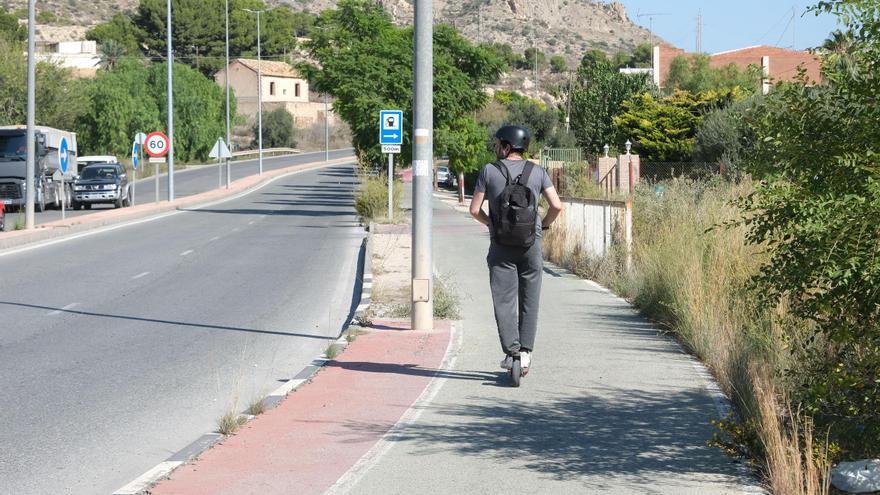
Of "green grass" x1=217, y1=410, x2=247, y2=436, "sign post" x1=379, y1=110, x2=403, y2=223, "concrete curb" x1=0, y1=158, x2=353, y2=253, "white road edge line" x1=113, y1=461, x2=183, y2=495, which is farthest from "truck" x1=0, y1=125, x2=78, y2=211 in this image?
"white road edge line" x1=113, y1=461, x2=183, y2=495

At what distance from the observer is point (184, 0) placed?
11656 centimetres

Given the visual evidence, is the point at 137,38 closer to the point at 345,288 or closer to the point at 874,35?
the point at 345,288

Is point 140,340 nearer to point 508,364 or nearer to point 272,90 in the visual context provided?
point 508,364

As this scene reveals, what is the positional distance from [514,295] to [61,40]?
137209 millimetres

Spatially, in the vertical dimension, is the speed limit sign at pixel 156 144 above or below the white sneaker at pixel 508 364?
above

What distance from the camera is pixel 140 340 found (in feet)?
41.3

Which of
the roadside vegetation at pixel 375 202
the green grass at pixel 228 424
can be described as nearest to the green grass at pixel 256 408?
the green grass at pixel 228 424

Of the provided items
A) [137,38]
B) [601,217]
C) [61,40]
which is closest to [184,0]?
[137,38]

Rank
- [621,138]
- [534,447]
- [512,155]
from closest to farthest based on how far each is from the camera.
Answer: [534,447] < [512,155] < [621,138]

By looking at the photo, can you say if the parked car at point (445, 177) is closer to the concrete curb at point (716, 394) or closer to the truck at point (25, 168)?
the truck at point (25, 168)

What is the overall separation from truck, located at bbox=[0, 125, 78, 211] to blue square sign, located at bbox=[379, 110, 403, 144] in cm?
1876

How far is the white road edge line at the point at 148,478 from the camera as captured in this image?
6.25m

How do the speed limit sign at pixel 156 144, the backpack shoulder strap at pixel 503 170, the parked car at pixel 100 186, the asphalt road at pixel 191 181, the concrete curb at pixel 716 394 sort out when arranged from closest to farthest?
1. the concrete curb at pixel 716 394
2. the backpack shoulder strap at pixel 503 170
3. the asphalt road at pixel 191 181
4. the speed limit sign at pixel 156 144
5. the parked car at pixel 100 186

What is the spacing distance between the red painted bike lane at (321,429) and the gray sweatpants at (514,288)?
2.63ft
